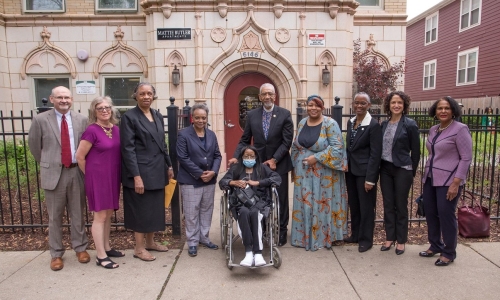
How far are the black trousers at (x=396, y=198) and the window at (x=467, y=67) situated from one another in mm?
16555

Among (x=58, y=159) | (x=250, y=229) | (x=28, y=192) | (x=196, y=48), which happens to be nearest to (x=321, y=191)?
(x=250, y=229)

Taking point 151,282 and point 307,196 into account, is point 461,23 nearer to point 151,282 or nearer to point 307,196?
point 307,196

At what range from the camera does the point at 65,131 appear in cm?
376

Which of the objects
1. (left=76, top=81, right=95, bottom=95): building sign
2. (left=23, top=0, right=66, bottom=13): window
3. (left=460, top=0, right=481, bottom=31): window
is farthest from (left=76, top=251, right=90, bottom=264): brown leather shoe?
(left=460, top=0, right=481, bottom=31): window

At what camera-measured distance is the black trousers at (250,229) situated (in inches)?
143

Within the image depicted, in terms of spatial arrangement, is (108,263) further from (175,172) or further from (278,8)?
(278,8)

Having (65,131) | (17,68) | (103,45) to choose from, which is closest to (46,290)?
(65,131)

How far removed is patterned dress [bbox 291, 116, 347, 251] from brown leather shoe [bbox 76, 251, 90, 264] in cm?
240

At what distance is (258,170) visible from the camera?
4027 mm

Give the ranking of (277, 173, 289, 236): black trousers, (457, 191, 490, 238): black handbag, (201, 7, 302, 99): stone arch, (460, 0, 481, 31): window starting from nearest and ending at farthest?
(277, 173, 289, 236): black trousers → (457, 191, 490, 238): black handbag → (201, 7, 302, 99): stone arch → (460, 0, 481, 31): window

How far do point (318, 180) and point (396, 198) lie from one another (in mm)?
894

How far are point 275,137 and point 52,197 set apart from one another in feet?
8.37

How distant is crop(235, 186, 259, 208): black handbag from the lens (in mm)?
3809

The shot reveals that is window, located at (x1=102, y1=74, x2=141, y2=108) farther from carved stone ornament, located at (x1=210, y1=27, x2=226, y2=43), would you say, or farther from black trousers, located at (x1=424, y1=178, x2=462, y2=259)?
black trousers, located at (x1=424, y1=178, x2=462, y2=259)
